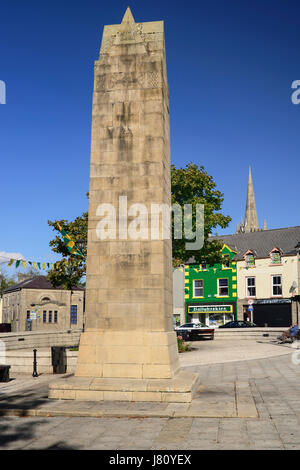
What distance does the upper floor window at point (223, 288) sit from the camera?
166 ft

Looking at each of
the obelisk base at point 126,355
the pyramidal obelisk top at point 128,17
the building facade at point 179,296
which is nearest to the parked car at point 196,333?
the building facade at point 179,296

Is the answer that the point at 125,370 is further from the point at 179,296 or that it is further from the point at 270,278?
the point at 179,296

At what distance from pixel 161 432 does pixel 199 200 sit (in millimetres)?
21226

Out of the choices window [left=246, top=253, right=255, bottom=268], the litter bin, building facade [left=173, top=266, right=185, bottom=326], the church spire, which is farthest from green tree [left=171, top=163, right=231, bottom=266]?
the church spire

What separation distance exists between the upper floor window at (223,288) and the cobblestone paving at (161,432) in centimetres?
3962

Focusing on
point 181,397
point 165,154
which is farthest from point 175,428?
point 165,154

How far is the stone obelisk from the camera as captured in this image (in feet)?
38.1

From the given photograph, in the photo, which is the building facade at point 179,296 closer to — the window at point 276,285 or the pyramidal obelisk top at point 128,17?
the window at point 276,285

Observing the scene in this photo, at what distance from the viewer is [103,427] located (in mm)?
8766

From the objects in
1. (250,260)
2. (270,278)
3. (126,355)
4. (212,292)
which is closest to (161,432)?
(126,355)

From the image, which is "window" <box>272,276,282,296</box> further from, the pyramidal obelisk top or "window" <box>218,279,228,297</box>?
the pyramidal obelisk top

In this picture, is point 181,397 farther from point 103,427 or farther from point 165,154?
point 165,154

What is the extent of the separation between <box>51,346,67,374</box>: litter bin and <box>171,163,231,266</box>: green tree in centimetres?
1231
